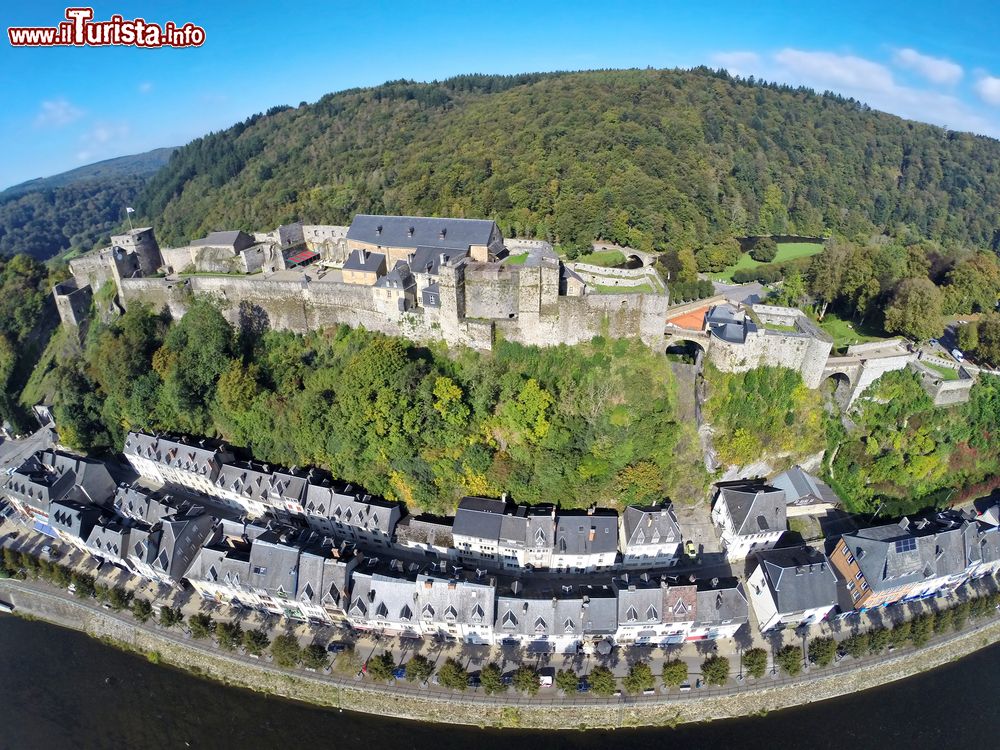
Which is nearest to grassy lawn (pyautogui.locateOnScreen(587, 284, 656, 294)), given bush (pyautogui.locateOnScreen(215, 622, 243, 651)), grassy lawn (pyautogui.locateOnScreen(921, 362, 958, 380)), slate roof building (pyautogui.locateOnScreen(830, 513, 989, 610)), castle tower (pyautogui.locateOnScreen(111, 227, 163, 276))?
slate roof building (pyautogui.locateOnScreen(830, 513, 989, 610))

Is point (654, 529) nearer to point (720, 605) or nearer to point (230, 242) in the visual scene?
point (720, 605)

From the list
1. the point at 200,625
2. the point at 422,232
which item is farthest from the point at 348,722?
the point at 422,232

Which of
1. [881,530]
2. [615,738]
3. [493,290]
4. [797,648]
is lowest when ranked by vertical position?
[615,738]

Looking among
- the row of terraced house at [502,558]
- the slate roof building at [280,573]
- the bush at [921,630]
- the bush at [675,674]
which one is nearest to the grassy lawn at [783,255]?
the row of terraced house at [502,558]

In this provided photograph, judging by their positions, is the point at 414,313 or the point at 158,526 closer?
the point at 158,526

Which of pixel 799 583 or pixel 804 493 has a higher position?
pixel 804 493

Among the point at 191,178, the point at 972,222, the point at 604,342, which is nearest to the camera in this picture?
the point at 604,342

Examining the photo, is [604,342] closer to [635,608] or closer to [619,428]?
[619,428]

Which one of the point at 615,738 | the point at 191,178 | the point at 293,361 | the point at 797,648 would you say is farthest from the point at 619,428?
the point at 191,178
